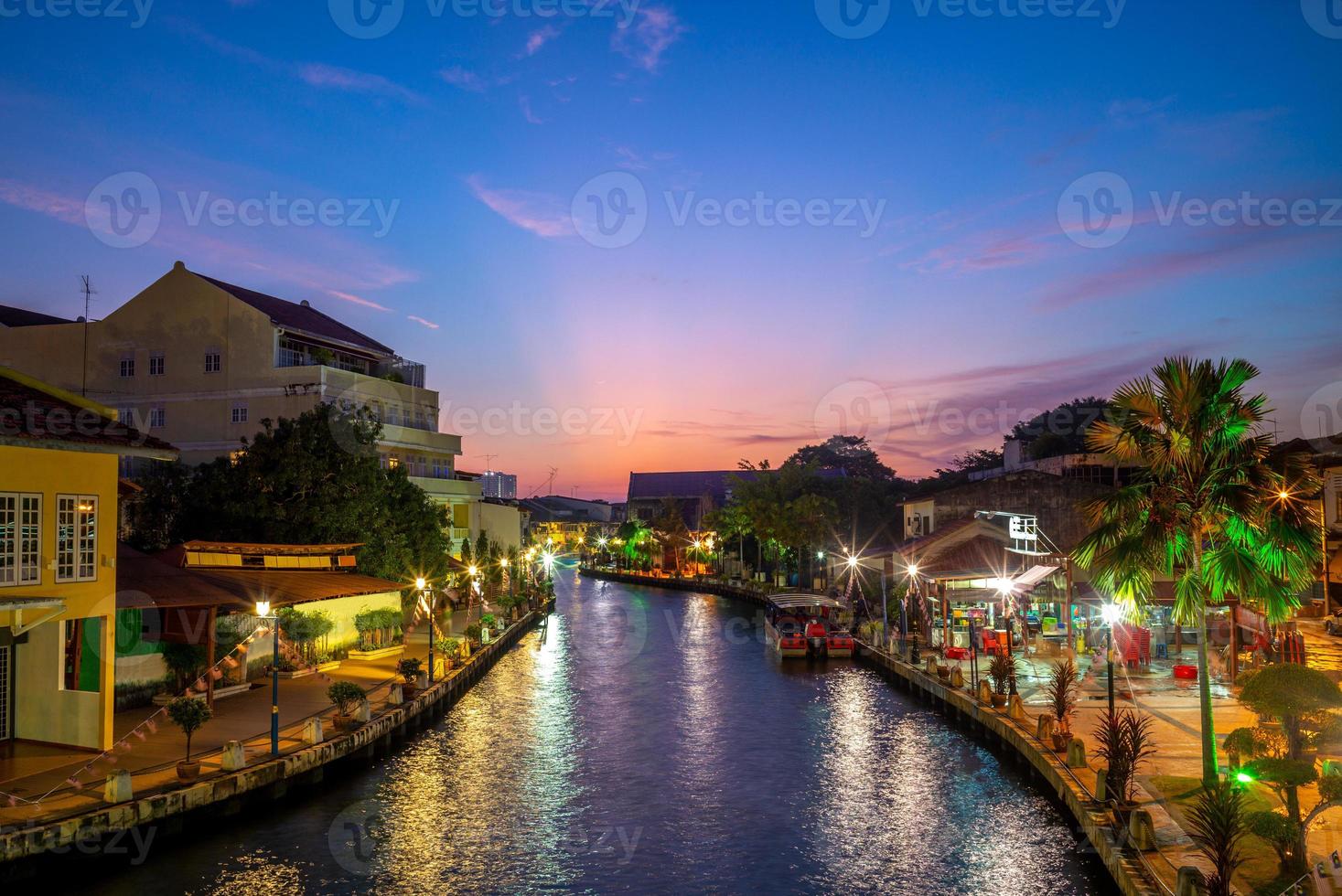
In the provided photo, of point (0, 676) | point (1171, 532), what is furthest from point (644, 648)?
point (1171, 532)

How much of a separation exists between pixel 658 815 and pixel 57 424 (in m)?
16.4

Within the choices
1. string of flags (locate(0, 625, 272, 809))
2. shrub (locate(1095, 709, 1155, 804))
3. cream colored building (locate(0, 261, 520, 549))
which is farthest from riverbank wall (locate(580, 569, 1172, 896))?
cream colored building (locate(0, 261, 520, 549))

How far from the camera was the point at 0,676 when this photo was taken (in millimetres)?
23391

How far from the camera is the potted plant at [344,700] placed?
27050 millimetres

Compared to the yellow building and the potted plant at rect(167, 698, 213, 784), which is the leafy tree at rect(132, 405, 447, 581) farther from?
the potted plant at rect(167, 698, 213, 784)

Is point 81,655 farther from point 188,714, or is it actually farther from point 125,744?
point 188,714

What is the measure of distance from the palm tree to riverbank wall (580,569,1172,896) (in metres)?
2.35

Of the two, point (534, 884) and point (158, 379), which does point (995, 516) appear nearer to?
point (534, 884)

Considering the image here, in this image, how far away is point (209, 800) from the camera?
20.9m

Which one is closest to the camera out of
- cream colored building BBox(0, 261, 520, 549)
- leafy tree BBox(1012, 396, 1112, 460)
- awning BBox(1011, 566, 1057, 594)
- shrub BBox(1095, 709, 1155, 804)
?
shrub BBox(1095, 709, 1155, 804)

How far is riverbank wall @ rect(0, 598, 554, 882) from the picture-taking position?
1738 centimetres

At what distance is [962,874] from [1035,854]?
77.1 inches

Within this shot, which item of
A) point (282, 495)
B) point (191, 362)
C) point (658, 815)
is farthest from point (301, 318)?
Answer: point (658, 815)

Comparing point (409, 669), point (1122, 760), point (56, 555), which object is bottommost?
point (409, 669)
